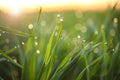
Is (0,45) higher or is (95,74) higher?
(0,45)

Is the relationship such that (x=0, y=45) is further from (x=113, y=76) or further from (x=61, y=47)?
(x=113, y=76)

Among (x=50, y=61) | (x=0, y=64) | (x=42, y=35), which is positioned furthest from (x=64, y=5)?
(x=50, y=61)

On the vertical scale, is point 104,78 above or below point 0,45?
below

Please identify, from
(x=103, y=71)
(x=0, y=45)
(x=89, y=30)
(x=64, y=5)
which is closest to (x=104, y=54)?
(x=103, y=71)

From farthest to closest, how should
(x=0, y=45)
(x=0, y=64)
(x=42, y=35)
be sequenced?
(x=42, y=35) < (x=0, y=45) < (x=0, y=64)

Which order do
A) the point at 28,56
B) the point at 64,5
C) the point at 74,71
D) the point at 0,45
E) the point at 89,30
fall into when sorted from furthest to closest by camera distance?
1. the point at 64,5
2. the point at 89,30
3. the point at 0,45
4. the point at 74,71
5. the point at 28,56

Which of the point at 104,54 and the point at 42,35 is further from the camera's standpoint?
the point at 42,35

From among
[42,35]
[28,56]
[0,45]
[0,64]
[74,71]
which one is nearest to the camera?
[28,56]

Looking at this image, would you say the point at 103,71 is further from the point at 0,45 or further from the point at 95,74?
the point at 0,45

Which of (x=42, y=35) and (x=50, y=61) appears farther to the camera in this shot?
(x=42, y=35)
